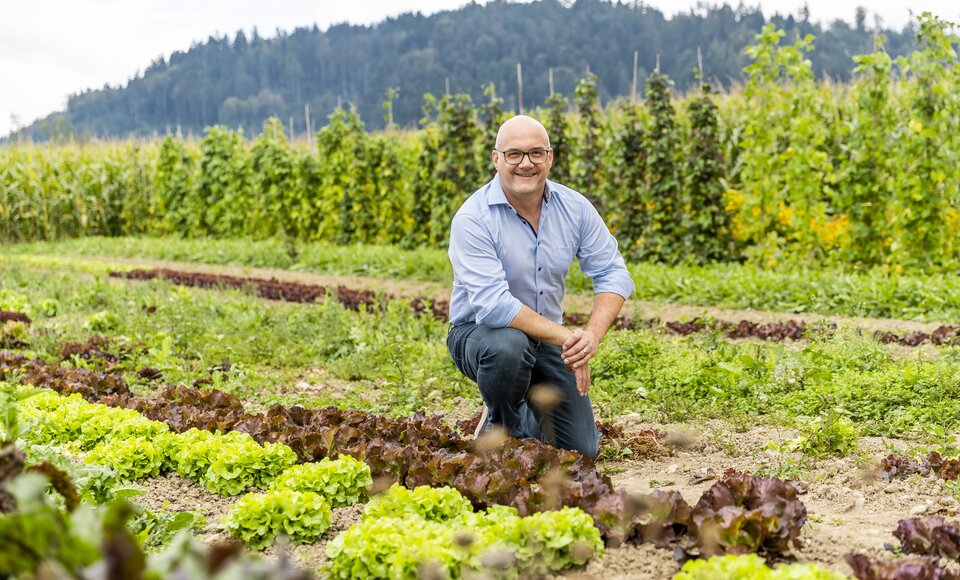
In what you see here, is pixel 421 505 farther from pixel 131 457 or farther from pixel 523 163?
pixel 523 163

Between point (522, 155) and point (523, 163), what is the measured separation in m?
0.04

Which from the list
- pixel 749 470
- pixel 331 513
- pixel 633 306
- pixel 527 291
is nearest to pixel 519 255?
pixel 527 291

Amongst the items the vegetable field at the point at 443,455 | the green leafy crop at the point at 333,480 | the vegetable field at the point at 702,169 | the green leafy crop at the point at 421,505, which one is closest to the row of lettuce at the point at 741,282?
the vegetable field at the point at 443,455

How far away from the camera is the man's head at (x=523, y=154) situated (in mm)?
4254

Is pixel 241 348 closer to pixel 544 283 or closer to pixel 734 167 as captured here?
pixel 544 283

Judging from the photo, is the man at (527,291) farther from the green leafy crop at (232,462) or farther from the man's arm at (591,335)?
the green leafy crop at (232,462)

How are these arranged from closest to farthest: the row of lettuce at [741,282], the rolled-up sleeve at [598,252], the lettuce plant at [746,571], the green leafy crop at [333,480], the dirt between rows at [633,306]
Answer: the lettuce plant at [746,571] → the green leafy crop at [333,480] → the rolled-up sleeve at [598,252] → the dirt between rows at [633,306] → the row of lettuce at [741,282]

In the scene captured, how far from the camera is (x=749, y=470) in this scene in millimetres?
4184

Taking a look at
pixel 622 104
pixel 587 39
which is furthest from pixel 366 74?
pixel 622 104

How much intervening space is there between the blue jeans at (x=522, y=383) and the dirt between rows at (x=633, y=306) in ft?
10.4

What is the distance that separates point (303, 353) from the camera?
745 cm

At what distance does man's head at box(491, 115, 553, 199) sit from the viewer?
4.25 m

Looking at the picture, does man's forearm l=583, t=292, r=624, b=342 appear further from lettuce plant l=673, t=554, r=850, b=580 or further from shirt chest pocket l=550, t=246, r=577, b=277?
lettuce plant l=673, t=554, r=850, b=580

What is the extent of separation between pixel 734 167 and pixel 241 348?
31.1 feet
